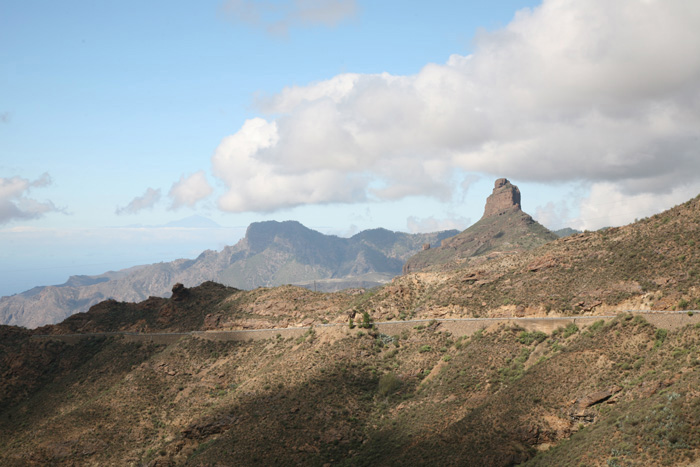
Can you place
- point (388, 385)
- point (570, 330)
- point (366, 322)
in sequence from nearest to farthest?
point (570, 330) < point (388, 385) < point (366, 322)

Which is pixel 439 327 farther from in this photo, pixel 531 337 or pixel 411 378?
pixel 531 337

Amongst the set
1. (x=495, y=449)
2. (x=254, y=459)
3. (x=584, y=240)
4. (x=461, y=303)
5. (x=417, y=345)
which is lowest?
(x=254, y=459)

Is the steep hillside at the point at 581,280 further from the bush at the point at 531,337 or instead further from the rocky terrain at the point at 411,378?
the bush at the point at 531,337

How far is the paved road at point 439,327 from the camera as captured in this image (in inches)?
2073

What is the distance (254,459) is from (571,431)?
32.4 meters

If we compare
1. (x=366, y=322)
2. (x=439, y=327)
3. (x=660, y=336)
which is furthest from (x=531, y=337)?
(x=366, y=322)

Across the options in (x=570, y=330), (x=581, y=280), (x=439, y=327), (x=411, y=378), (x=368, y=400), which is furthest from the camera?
(x=439, y=327)

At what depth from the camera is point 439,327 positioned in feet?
243

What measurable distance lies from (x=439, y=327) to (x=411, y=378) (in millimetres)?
10401

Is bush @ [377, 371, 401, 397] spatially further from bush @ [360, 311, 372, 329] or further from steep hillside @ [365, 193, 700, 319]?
steep hillside @ [365, 193, 700, 319]

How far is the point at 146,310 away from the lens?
354 feet

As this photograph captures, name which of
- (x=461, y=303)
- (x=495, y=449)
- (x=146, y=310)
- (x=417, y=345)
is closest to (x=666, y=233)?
(x=461, y=303)

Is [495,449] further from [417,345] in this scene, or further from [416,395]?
[417,345]

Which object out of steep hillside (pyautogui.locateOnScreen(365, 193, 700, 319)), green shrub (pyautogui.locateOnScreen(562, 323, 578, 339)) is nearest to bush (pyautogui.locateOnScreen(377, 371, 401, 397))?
steep hillside (pyautogui.locateOnScreen(365, 193, 700, 319))
